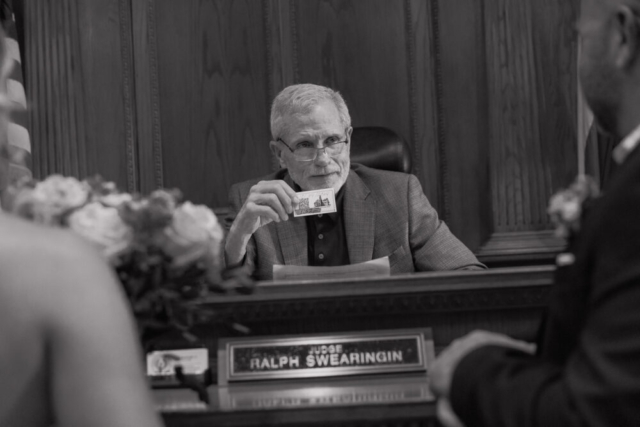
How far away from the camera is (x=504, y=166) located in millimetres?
4223

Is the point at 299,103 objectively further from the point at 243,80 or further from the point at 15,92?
the point at 15,92

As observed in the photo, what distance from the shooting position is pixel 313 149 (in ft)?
10.9

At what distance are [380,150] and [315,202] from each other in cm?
70

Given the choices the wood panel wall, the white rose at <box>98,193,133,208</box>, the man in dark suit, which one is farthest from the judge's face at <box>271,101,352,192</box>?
the man in dark suit

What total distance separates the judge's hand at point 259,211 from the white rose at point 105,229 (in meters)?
1.41

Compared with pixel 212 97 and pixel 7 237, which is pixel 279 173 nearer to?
pixel 212 97

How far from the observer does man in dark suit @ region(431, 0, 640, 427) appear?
1.13 meters

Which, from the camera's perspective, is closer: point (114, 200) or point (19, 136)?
point (114, 200)

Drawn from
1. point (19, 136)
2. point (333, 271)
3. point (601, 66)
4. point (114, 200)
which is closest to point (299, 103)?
point (333, 271)

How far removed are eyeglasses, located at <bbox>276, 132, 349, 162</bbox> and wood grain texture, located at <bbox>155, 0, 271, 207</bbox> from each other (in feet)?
3.99

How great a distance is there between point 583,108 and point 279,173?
1451mm

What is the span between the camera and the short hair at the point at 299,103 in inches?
133

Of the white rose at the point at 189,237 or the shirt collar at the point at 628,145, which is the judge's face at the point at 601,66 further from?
the white rose at the point at 189,237

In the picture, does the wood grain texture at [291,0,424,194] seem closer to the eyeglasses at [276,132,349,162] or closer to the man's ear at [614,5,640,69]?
the eyeglasses at [276,132,349,162]
